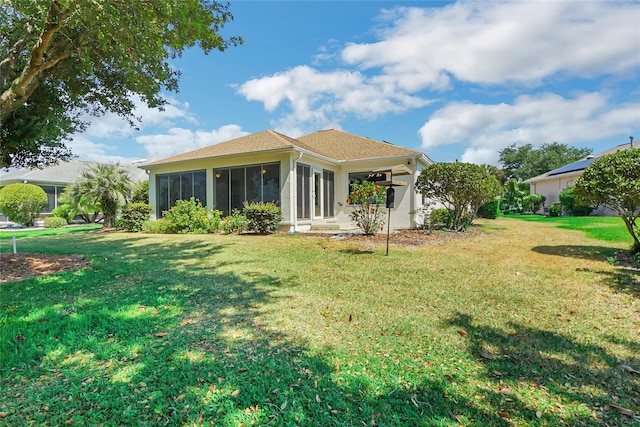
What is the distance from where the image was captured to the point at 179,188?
49.9 feet

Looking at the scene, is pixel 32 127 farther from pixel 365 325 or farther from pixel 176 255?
pixel 365 325

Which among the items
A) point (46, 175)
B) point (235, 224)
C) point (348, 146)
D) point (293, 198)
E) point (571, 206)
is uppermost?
point (348, 146)

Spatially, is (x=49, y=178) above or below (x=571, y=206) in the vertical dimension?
above

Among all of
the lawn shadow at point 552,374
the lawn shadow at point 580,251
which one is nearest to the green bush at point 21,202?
the lawn shadow at point 552,374

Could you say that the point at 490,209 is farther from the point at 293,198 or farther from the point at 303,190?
the point at 293,198

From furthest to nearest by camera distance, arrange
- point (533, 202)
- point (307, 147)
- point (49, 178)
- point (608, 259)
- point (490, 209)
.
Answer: point (533, 202), point (49, 178), point (490, 209), point (307, 147), point (608, 259)

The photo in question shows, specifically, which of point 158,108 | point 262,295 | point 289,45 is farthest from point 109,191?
point 262,295

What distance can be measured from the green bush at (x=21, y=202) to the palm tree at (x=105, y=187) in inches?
179

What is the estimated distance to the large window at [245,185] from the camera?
41.7ft

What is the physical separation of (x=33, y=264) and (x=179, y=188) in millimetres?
9187

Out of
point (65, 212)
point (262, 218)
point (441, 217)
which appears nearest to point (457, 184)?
point (441, 217)

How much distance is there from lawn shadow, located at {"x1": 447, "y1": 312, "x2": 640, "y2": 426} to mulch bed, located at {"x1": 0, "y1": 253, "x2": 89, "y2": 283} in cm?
746

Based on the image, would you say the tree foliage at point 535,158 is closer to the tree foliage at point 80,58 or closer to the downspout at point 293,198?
the downspout at point 293,198

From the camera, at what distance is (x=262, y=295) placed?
15.1 feet
